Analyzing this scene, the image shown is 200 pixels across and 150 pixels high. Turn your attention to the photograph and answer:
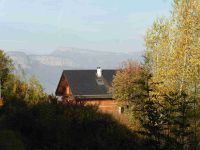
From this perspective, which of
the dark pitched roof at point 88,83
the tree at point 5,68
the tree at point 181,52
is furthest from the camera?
the dark pitched roof at point 88,83

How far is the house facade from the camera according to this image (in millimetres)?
55562

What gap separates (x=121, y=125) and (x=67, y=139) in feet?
10.4

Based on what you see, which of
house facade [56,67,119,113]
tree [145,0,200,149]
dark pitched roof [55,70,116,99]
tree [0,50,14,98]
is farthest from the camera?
dark pitched roof [55,70,116,99]

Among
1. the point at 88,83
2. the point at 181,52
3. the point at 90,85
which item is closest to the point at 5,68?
the point at 90,85

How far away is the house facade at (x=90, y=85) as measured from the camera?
55.6 meters

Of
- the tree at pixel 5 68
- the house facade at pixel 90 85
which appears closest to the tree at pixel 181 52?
the tree at pixel 5 68

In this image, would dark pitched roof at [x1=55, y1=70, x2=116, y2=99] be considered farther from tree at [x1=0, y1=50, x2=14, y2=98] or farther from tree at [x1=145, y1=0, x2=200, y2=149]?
tree at [x1=145, y1=0, x2=200, y2=149]

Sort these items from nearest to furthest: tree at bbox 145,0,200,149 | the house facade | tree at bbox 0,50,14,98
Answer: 1. tree at bbox 145,0,200,149
2. tree at bbox 0,50,14,98
3. the house facade

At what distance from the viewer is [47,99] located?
22094 mm

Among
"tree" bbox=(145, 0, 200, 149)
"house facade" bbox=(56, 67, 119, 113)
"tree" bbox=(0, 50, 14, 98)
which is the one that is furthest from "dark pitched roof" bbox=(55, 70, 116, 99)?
"tree" bbox=(145, 0, 200, 149)

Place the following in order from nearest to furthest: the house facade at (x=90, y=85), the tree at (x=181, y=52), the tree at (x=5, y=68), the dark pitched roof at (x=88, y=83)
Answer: the tree at (x=181, y=52), the tree at (x=5, y=68), the house facade at (x=90, y=85), the dark pitched roof at (x=88, y=83)

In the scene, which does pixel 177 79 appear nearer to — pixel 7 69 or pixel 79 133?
pixel 79 133

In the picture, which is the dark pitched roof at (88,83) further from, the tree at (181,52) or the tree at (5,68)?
the tree at (181,52)

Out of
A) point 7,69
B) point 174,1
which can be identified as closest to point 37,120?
point 174,1
